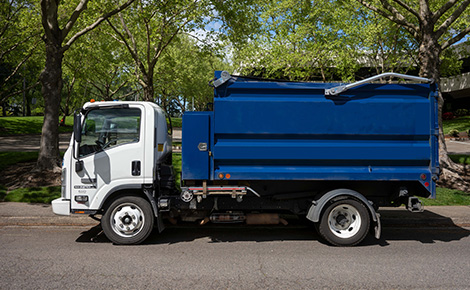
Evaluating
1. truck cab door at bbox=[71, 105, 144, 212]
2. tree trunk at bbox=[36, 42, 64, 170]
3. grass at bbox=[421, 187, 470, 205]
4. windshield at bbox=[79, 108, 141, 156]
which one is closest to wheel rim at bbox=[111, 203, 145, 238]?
truck cab door at bbox=[71, 105, 144, 212]

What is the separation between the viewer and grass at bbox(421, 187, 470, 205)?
8884 mm

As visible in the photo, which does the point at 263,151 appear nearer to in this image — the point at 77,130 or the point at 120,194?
the point at 120,194

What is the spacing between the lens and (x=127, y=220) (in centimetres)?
572

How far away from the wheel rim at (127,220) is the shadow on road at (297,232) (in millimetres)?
436

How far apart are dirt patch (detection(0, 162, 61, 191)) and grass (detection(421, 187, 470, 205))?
376 inches

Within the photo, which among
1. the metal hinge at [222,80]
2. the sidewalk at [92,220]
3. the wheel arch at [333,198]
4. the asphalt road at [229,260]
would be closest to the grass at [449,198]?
the sidewalk at [92,220]

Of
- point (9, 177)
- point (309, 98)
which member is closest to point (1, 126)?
point (9, 177)

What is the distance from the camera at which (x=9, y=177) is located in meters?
10.3

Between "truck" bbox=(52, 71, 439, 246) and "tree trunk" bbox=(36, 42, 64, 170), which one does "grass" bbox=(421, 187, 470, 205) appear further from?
"tree trunk" bbox=(36, 42, 64, 170)

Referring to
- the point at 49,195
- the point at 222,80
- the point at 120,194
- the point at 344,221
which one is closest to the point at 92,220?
the point at 120,194

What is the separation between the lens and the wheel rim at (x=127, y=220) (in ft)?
18.7

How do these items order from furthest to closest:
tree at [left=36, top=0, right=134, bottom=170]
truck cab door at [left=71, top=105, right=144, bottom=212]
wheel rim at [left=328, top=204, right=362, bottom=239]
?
1. tree at [left=36, top=0, right=134, bottom=170]
2. wheel rim at [left=328, top=204, right=362, bottom=239]
3. truck cab door at [left=71, top=105, right=144, bottom=212]

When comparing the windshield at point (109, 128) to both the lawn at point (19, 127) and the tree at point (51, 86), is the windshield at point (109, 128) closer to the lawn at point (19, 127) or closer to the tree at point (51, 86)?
the tree at point (51, 86)

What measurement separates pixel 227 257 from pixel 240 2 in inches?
441
